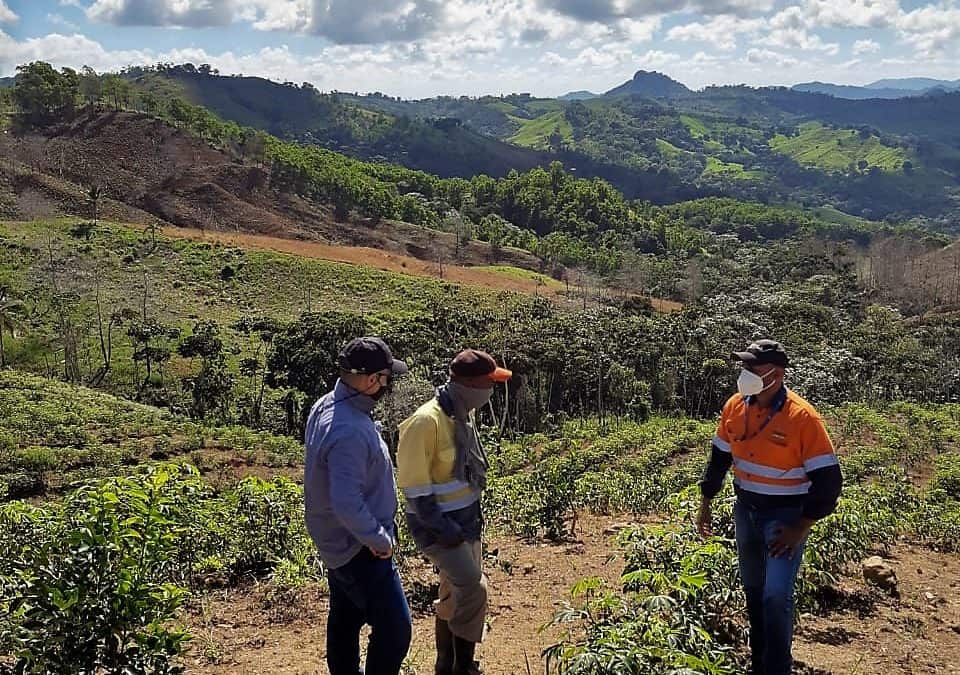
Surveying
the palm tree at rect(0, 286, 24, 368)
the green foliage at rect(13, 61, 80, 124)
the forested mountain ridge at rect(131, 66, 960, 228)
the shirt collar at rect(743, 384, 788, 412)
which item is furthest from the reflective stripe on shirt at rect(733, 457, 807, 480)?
the forested mountain ridge at rect(131, 66, 960, 228)

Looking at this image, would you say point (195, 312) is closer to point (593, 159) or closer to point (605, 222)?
point (605, 222)

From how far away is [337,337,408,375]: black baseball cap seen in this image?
3104 mm

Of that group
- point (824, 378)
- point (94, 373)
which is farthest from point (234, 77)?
point (824, 378)

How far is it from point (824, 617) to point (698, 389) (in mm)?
27808

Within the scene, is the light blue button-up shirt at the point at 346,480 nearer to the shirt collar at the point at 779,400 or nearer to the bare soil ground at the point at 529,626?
the bare soil ground at the point at 529,626

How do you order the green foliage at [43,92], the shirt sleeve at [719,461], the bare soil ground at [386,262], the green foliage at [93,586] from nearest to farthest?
the green foliage at [93,586] → the shirt sleeve at [719,461] → the bare soil ground at [386,262] → the green foliage at [43,92]

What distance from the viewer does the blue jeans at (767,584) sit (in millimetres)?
3430

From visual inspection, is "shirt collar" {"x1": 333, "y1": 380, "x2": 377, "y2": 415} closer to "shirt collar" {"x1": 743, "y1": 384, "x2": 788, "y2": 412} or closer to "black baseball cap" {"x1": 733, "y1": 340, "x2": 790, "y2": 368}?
"black baseball cap" {"x1": 733, "y1": 340, "x2": 790, "y2": 368}

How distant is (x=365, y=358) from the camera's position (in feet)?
10.2

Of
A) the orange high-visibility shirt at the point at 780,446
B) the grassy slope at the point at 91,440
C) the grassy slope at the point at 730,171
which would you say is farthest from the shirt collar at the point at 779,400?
the grassy slope at the point at 730,171

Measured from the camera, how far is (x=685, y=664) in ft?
7.88

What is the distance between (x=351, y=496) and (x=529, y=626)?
2434 millimetres

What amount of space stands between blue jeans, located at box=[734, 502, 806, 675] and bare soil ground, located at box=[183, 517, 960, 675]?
72 cm

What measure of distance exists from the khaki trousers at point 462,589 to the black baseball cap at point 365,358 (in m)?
0.88
